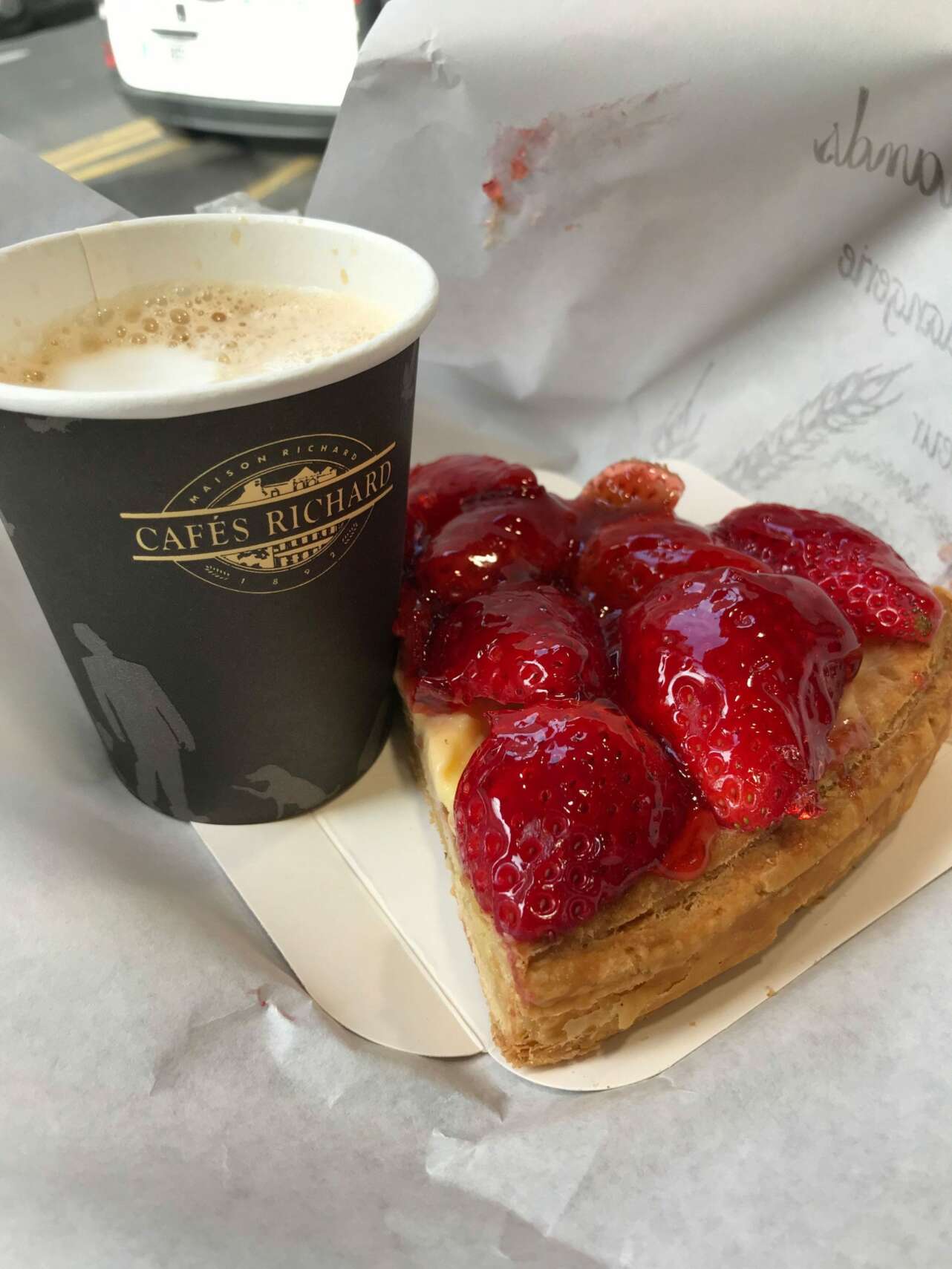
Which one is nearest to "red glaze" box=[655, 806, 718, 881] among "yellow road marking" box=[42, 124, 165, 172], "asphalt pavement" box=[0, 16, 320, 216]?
"asphalt pavement" box=[0, 16, 320, 216]

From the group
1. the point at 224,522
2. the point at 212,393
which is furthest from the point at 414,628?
the point at 212,393

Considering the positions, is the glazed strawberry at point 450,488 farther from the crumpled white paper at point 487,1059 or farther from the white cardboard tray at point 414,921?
the crumpled white paper at point 487,1059

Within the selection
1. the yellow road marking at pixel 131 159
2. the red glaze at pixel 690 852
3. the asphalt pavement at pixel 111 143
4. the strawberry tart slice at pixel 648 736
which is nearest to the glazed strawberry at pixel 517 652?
the strawberry tart slice at pixel 648 736

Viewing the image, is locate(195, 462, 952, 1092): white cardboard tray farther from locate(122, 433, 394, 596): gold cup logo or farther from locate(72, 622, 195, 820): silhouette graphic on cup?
locate(122, 433, 394, 596): gold cup logo

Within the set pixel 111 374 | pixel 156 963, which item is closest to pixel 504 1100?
pixel 156 963

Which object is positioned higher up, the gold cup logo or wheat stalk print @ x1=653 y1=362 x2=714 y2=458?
the gold cup logo

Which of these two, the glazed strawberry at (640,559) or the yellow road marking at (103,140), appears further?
the yellow road marking at (103,140)

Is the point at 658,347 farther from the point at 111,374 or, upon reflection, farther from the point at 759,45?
the point at 111,374

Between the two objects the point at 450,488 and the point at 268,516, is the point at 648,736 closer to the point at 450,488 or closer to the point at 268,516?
the point at 268,516
